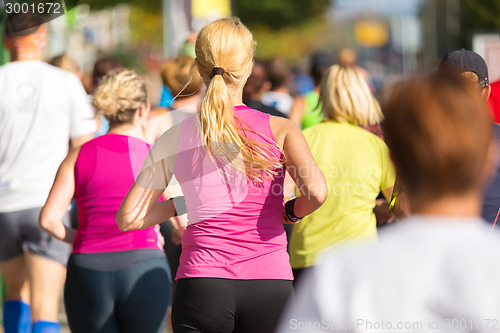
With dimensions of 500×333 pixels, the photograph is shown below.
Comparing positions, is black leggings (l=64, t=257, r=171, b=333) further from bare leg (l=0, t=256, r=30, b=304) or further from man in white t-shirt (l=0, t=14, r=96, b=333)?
bare leg (l=0, t=256, r=30, b=304)

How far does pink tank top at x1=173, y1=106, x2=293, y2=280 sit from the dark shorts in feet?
5.84

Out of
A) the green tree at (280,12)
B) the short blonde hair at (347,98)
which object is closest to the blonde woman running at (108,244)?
the short blonde hair at (347,98)

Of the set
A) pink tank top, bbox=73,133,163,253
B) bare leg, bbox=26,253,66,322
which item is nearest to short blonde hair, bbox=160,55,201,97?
bare leg, bbox=26,253,66,322

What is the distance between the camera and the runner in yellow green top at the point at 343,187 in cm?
417

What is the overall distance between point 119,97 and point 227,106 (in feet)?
3.66

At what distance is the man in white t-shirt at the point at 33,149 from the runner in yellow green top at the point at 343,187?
1.36 m

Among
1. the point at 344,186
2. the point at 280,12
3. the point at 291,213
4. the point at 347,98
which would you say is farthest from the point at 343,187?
the point at 280,12

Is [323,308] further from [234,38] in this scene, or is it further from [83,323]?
[83,323]

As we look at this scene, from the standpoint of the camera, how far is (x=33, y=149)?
4648 millimetres

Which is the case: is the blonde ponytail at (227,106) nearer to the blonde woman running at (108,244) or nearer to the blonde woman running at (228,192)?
the blonde woman running at (228,192)

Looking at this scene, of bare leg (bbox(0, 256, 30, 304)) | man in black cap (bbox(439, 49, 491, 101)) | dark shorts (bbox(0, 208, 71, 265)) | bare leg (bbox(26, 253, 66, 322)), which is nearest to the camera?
man in black cap (bbox(439, 49, 491, 101))

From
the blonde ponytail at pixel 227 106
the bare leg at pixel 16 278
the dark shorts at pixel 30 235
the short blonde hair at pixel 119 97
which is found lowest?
the bare leg at pixel 16 278

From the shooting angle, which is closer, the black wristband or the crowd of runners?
the crowd of runners

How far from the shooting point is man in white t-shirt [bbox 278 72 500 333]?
1.47 m
